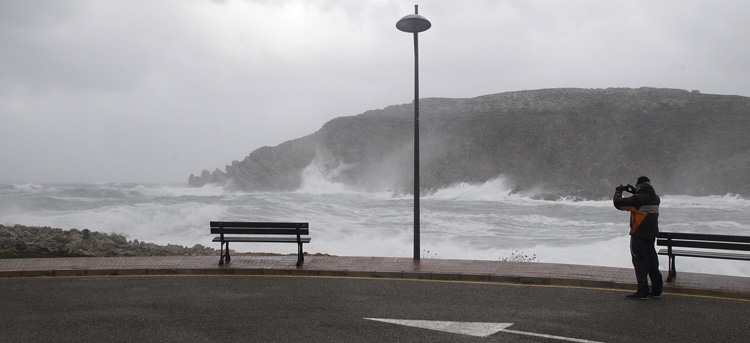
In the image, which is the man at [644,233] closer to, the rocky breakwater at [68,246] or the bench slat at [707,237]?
the bench slat at [707,237]

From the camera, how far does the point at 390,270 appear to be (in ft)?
30.2

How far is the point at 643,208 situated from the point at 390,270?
151 inches

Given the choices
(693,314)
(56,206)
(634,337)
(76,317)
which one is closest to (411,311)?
(634,337)

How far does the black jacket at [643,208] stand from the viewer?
23.5 feet

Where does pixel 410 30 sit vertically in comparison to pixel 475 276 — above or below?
above

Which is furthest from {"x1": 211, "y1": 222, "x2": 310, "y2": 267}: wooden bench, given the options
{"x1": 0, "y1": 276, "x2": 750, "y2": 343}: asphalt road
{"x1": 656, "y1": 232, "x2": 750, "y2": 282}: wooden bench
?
{"x1": 656, "y1": 232, "x2": 750, "y2": 282}: wooden bench

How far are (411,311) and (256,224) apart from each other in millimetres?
4338

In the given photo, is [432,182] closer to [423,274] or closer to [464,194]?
[464,194]

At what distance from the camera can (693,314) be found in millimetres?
6430

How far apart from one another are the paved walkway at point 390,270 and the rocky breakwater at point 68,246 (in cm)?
214

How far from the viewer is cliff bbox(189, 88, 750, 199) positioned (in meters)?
70.8

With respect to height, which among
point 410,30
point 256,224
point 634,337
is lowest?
point 634,337

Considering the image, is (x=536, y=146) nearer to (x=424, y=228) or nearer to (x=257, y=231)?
(x=424, y=228)

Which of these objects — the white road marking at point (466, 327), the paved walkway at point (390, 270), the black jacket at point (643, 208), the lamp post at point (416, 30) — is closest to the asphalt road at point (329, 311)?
the white road marking at point (466, 327)
